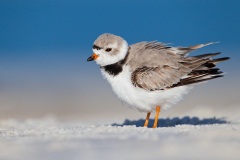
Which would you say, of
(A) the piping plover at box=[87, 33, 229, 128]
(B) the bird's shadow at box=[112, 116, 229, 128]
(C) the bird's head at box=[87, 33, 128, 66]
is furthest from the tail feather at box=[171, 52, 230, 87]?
(B) the bird's shadow at box=[112, 116, 229, 128]

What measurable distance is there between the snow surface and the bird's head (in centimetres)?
141

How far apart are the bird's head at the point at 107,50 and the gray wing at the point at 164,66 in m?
0.18

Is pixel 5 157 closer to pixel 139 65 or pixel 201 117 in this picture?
pixel 139 65

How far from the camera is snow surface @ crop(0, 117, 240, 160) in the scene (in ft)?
22.6

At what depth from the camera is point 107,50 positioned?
1030 centimetres

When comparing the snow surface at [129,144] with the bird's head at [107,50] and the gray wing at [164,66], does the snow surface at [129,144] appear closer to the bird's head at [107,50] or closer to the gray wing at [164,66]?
the gray wing at [164,66]

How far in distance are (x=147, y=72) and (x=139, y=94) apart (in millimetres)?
420

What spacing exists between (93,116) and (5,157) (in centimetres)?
650

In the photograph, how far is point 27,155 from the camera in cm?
716

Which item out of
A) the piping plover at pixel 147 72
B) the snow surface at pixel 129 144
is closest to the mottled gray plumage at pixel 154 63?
the piping plover at pixel 147 72

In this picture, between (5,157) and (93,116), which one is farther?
(93,116)

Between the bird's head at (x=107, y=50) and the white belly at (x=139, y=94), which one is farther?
the bird's head at (x=107, y=50)

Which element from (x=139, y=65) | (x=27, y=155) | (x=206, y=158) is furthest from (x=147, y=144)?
(x=139, y=65)

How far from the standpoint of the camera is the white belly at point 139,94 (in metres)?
9.94
